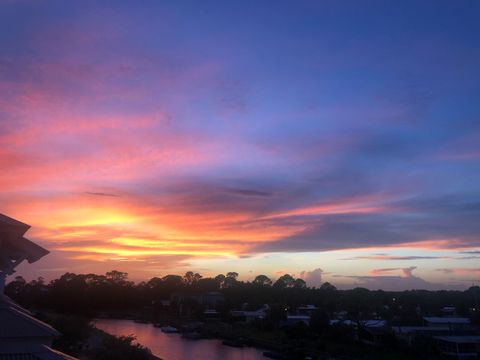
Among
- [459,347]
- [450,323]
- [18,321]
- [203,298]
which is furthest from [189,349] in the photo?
[18,321]

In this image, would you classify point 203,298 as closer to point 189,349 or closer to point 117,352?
point 189,349

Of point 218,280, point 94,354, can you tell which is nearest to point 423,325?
point 94,354

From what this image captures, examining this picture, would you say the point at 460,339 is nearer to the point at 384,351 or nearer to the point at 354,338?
the point at 384,351

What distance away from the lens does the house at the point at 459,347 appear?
20547mm

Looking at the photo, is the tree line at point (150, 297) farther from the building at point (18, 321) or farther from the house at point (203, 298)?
the building at point (18, 321)

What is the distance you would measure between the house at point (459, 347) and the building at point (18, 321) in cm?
2136

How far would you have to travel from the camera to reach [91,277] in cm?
6175

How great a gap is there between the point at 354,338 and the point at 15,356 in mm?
24516

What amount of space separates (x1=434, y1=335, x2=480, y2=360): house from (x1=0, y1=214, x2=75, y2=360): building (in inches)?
841

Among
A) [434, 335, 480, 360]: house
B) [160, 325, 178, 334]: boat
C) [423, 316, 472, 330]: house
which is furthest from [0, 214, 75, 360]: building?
[160, 325, 178, 334]: boat

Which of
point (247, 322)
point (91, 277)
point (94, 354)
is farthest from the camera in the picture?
point (91, 277)

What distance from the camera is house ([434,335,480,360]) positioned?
67.4ft

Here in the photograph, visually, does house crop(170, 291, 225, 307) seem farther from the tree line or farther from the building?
the building

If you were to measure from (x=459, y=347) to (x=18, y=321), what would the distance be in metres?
22.0
